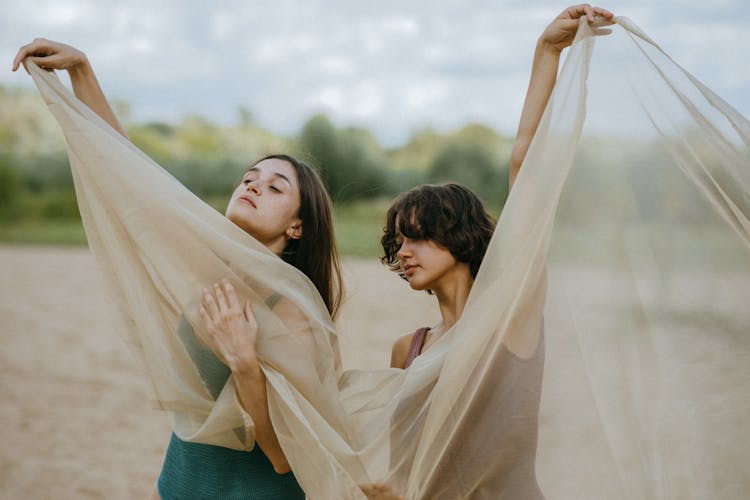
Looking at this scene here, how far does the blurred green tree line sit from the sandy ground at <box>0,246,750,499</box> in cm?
832

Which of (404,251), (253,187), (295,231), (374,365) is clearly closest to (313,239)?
(295,231)

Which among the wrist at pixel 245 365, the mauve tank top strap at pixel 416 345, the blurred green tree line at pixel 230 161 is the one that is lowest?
the blurred green tree line at pixel 230 161

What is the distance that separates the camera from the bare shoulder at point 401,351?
2574 mm

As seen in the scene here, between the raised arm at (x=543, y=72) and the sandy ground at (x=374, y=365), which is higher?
the raised arm at (x=543, y=72)

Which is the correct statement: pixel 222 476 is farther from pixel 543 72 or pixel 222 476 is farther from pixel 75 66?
pixel 543 72

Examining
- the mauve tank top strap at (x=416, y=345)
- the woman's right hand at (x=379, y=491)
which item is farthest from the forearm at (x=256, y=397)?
the mauve tank top strap at (x=416, y=345)

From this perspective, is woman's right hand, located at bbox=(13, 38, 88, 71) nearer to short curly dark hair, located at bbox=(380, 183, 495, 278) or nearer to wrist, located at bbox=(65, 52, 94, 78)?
wrist, located at bbox=(65, 52, 94, 78)

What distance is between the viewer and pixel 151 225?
2354 millimetres

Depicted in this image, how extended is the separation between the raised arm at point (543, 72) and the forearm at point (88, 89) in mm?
1192

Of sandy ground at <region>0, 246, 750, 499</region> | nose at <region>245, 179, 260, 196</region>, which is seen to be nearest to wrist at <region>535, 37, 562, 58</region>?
sandy ground at <region>0, 246, 750, 499</region>

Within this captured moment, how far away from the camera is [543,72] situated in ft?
7.61

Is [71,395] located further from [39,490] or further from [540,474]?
[540,474]

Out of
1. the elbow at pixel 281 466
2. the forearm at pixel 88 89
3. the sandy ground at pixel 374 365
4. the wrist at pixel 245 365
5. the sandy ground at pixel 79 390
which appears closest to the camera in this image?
the sandy ground at pixel 374 365

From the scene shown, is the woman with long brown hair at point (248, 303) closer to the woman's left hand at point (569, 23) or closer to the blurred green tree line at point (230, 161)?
the woman's left hand at point (569, 23)
